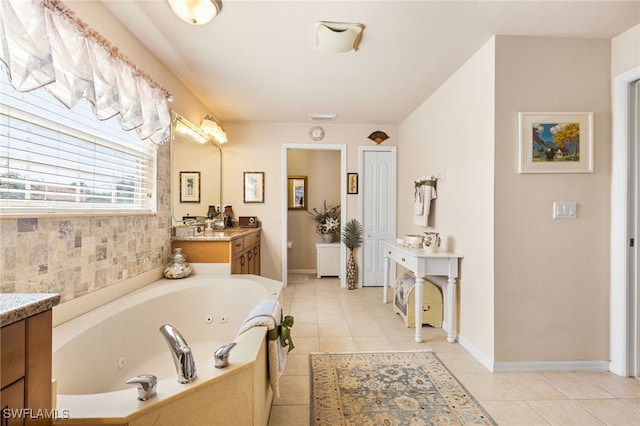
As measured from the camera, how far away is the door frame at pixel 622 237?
1.95 m

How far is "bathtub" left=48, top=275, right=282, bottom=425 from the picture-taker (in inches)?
36.1

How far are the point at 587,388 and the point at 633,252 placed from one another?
998mm

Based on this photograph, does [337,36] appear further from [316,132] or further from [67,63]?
[316,132]

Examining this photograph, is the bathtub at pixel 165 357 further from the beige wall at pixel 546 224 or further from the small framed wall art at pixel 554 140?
the small framed wall art at pixel 554 140

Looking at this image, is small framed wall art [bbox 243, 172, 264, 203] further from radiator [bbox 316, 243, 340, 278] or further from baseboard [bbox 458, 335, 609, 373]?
baseboard [bbox 458, 335, 609, 373]

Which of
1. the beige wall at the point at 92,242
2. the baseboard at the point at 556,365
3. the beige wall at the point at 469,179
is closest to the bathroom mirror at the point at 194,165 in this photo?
the beige wall at the point at 92,242

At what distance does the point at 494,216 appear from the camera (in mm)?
2023

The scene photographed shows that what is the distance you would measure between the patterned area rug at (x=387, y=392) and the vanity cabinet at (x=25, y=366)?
1.26 metres

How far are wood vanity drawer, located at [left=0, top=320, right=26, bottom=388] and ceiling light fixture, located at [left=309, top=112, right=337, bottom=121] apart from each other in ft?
11.6

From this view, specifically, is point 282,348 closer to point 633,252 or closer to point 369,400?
point 369,400

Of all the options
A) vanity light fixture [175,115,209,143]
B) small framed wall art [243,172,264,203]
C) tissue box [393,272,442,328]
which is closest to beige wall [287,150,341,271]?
small framed wall art [243,172,264,203]

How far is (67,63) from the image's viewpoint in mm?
1355

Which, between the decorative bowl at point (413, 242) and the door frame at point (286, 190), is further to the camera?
the door frame at point (286, 190)

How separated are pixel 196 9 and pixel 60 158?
3.71ft
